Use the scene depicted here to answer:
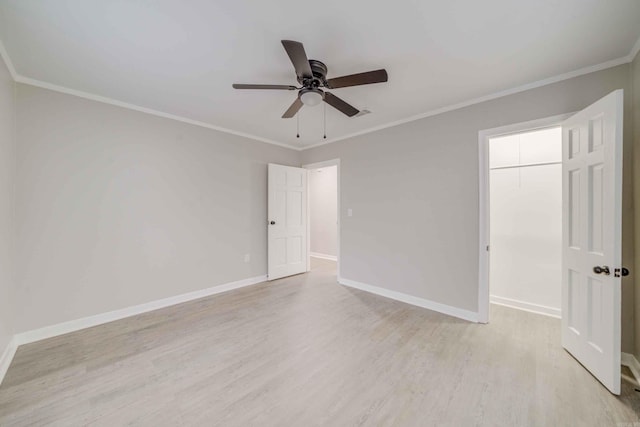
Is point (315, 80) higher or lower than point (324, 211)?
higher

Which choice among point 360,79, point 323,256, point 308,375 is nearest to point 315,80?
point 360,79

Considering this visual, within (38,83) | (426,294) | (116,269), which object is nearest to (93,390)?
(116,269)

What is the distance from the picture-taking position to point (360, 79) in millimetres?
1803

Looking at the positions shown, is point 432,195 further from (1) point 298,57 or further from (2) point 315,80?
(1) point 298,57

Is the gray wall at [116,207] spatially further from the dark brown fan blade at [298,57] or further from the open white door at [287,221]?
the dark brown fan blade at [298,57]

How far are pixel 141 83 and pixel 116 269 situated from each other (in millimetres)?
2117

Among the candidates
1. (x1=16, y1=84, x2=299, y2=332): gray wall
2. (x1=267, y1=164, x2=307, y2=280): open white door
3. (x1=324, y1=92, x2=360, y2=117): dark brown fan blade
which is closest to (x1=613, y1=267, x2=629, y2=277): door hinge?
(x1=324, y1=92, x2=360, y2=117): dark brown fan blade

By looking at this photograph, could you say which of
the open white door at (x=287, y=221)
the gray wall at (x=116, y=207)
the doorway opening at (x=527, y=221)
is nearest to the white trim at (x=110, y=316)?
the gray wall at (x=116, y=207)

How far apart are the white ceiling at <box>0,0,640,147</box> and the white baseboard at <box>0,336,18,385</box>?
97.9 inches

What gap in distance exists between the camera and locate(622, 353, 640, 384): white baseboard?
1.79 meters

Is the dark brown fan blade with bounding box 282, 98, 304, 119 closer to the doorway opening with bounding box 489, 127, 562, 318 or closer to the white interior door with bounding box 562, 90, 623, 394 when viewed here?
the white interior door with bounding box 562, 90, 623, 394

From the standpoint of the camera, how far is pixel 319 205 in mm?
6598

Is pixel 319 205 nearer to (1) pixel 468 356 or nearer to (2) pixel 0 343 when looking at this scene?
(1) pixel 468 356

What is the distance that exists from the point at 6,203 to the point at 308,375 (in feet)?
9.84
